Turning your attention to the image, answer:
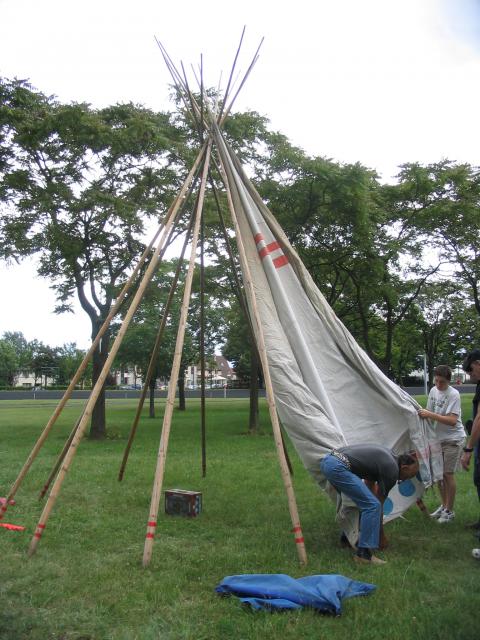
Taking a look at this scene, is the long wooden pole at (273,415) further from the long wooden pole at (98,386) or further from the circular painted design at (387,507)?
the circular painted design at (387,507)

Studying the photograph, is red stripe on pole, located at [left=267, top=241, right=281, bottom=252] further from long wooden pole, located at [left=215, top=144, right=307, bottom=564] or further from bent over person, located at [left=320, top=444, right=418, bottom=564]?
bent over person, located at [left=320, top=444, right=418, bottom=564]

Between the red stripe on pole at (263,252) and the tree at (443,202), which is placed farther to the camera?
the tree at (443,202)

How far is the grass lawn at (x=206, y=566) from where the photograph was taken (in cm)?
371

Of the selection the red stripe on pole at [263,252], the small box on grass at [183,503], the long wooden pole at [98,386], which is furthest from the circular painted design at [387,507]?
the long wooden pole at [98,386]

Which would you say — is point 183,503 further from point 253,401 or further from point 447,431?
point 253,401

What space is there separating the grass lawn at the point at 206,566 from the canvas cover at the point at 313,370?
91 cm

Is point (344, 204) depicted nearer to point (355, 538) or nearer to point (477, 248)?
point (477, 248)

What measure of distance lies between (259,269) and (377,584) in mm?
3512

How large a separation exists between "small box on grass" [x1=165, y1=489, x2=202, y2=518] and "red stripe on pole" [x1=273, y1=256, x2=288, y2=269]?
9.27ft

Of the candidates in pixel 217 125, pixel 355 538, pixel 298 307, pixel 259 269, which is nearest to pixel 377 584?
pixel 355 538

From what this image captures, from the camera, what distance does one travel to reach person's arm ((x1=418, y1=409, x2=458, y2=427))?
237 inches

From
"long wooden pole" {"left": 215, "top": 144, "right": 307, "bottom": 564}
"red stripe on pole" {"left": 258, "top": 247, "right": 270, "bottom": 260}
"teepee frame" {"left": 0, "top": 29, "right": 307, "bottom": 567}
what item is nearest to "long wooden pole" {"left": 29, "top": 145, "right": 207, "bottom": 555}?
"teepee frame" {"left": 0, "top": 29, "right": 307, "bottom": 567}

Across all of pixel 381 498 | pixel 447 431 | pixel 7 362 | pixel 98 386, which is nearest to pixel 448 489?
pixel 447 431

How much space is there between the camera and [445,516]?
21.0ft
